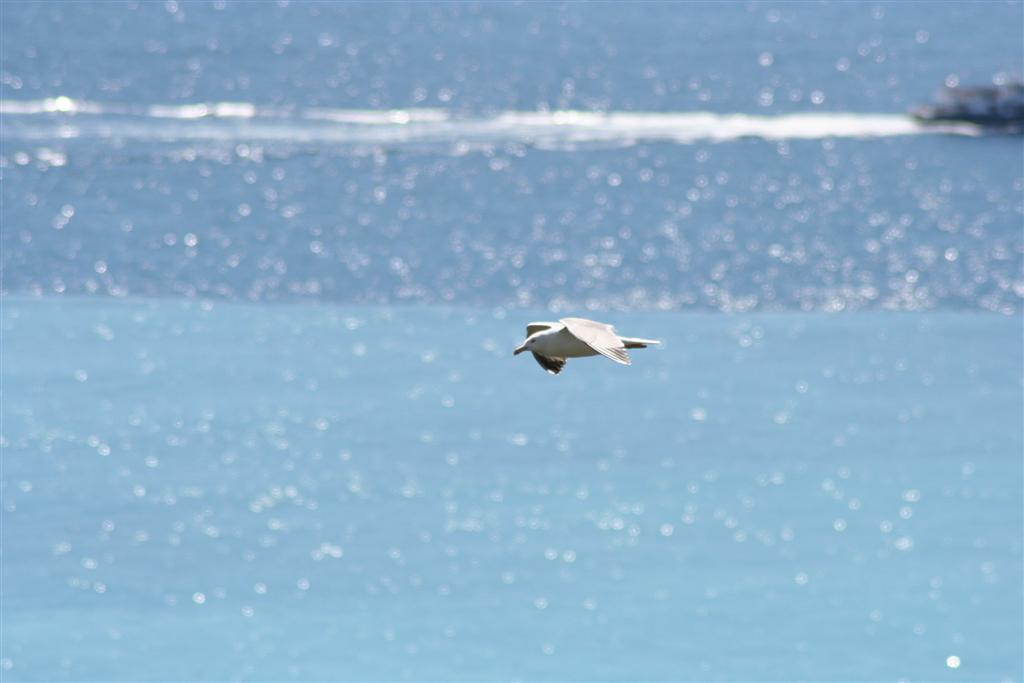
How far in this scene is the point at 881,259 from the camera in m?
38.2

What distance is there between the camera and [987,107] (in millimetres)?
56031

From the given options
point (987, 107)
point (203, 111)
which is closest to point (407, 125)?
point (203, 111)

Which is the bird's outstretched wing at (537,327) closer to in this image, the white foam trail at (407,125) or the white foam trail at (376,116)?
the white foam trail at (407,125)

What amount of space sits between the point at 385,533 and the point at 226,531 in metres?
2.11

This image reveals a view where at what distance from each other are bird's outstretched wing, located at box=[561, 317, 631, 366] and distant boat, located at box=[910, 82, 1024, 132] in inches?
1931

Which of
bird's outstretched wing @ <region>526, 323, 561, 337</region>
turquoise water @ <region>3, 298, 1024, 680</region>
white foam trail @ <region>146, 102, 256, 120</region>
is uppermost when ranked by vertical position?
white foam trail @ <region>146, 102, 256, 120</region>

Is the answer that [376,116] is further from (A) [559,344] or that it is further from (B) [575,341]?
(B) [575,341]

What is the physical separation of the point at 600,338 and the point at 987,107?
165 ft

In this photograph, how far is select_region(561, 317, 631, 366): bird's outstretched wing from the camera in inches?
316

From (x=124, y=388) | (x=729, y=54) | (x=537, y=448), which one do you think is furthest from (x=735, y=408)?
(x=729, y=54)

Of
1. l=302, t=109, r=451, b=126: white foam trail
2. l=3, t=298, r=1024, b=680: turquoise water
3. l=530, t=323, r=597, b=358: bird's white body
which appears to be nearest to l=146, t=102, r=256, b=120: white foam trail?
l=302, t=109, r=451, b=126: white foam trail

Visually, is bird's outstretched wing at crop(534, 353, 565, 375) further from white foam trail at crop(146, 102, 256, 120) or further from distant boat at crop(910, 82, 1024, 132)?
white foam trail at crop(146, 102, 256, 120)

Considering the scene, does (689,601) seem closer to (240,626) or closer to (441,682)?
(441,682)

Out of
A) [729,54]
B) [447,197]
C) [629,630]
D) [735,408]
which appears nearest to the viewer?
[629,630]
